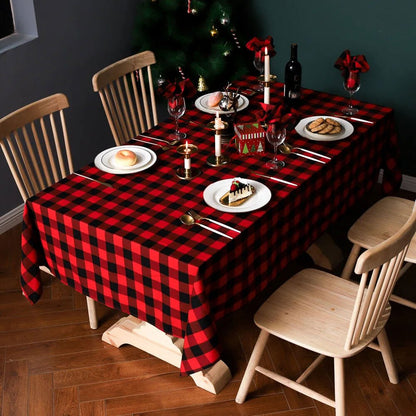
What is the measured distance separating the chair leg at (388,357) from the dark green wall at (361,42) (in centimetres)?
152

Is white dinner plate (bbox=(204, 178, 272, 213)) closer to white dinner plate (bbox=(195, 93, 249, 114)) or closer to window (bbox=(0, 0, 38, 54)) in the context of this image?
white dinner plate (bbox=(195, 93, 249, 114))

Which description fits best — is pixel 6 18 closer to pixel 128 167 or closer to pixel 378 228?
pixel 128 167

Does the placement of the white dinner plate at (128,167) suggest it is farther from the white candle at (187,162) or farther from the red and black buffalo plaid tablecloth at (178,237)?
the white candle at (187,162)

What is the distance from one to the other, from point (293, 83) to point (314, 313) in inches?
44.9

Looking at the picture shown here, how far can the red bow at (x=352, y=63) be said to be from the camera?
276 centimetres

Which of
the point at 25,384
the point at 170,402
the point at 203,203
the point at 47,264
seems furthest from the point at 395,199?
the point at 25,384

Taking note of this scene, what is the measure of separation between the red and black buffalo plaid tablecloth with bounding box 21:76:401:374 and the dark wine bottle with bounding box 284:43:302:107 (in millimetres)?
307

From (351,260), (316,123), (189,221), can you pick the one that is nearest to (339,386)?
(351,260)

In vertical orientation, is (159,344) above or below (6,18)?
below

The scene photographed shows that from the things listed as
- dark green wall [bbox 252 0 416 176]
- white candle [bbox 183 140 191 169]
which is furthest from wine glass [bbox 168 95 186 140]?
dark green wall [bbox 252 0 416 176]

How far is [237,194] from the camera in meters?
2.26

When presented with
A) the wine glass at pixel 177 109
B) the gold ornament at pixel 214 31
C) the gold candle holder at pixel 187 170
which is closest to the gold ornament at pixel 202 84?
the gold ornament at pixel 214 31

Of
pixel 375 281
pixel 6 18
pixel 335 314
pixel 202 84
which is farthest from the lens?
pixel 202 84

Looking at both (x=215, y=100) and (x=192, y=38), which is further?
(x=192, y=38)
